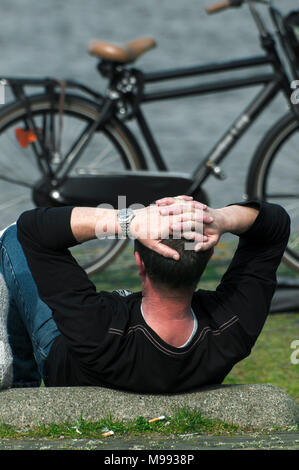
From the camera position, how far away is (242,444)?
7.19 feet

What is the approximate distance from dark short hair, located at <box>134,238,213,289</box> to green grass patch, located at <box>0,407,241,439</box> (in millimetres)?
353

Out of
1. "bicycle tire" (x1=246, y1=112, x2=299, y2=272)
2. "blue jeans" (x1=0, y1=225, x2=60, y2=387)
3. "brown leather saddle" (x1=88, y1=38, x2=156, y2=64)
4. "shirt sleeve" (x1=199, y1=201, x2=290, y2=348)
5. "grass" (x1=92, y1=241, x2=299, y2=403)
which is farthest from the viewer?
"bicycle tire" (x1=246, y1=112, x2=299, y2=272)

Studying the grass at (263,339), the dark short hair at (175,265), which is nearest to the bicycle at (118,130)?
the grass at (263,339)

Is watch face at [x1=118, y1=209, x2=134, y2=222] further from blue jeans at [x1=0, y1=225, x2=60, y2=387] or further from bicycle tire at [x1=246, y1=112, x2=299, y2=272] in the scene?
bicycle tire at [x1=246, y1=112, x2=299, y2=272]

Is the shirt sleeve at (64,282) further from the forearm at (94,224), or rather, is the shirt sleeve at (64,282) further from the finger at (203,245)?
the finger at (203,245)

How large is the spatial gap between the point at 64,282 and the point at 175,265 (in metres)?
0.30

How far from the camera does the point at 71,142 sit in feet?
17.4

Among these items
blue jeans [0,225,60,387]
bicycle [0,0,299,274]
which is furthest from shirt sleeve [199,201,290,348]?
bicycle [0,0,299,274]

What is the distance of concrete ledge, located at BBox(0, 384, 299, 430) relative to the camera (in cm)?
240

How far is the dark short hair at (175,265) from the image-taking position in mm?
2287

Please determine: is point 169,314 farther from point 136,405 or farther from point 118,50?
point 118,50

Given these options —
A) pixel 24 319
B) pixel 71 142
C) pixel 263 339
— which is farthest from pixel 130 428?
pixel 71 142

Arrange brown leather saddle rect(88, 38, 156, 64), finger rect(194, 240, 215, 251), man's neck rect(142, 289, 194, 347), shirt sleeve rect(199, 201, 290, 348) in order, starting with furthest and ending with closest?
brown leather saddle rect(88, 38, 156, 64) < shirt sleeve rect(199, 201, 290, 348) < man's neck rect(142, 289, 194, 347) < finger rect(194, 240, 215, 251)

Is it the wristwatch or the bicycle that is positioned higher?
the bicycle
